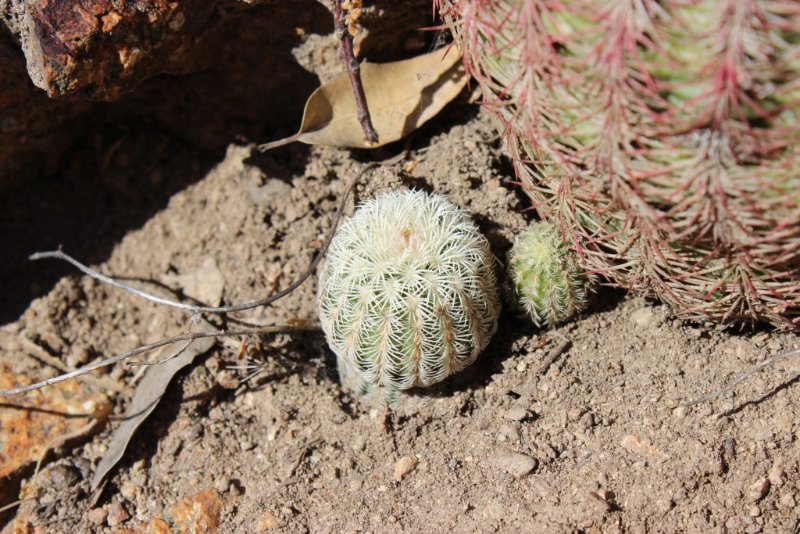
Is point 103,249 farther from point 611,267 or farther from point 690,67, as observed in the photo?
point 690,67

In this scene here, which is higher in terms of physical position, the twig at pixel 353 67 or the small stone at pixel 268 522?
the twig at pixel 353 67

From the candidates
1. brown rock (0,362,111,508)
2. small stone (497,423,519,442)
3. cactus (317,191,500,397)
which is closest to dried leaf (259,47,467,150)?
cactus (317,191,500,397)

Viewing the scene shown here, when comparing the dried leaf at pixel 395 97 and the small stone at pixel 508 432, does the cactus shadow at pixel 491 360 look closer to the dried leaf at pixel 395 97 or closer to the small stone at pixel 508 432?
the small stone at pixel 508 432

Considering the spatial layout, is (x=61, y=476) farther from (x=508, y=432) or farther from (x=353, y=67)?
(x=353, y=67)

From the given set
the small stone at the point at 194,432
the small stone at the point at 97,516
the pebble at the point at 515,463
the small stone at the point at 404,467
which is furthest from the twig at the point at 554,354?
the small stone at the point at 97,516

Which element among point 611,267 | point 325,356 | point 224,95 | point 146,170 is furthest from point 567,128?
point 146,170

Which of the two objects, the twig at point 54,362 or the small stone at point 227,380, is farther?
the twig at point 54,362

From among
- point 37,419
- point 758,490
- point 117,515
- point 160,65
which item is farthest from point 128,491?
point 758,490
